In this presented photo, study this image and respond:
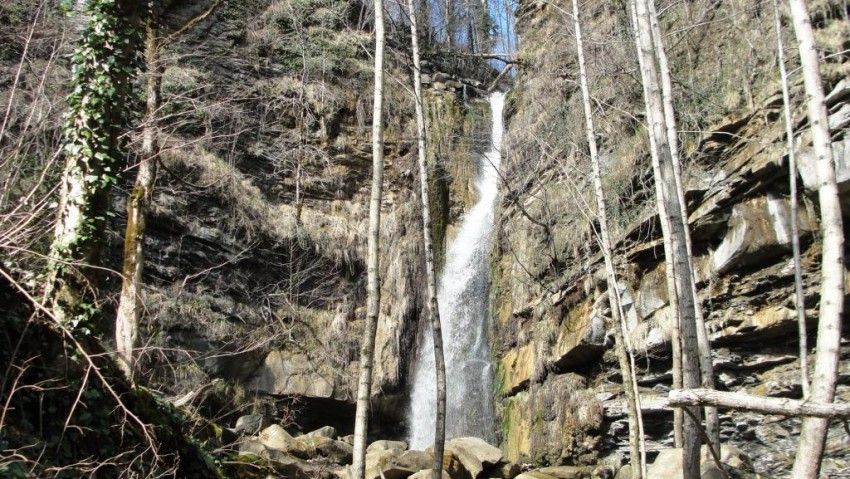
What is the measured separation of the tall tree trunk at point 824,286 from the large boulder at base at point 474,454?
726 cm

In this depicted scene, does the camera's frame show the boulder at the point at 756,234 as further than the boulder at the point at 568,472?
No

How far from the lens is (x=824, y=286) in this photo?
173 inches

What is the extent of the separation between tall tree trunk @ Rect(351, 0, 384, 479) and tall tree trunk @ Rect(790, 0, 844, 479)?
436 cm

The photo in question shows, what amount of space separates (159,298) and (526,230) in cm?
826

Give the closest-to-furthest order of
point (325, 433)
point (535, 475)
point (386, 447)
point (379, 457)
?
point (535, 475) < point (379, 457) < point (386, 447) < point (325, 433)

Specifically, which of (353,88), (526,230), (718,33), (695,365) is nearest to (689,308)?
(695,365)

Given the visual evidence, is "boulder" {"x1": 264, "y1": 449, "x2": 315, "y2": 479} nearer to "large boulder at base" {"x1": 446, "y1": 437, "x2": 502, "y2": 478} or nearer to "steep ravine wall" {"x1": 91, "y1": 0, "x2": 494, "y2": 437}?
"large boulder at base" {"x1": 446, "y1": 437, "x2": 502, "y2": 478}

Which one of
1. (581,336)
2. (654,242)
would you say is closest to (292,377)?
(581,336)

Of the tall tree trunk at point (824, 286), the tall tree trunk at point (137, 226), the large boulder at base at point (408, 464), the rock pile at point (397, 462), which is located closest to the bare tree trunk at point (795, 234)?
the rock pile at point (397, 462)

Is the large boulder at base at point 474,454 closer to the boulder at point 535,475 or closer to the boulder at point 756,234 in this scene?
the boulder at point 535,475

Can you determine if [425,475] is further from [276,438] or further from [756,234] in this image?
[756,234]

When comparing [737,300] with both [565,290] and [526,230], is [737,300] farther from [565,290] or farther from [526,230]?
[526,230]

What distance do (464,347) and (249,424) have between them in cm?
518

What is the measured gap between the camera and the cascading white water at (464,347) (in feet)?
47.4
